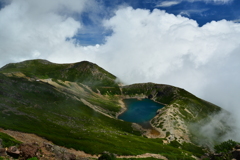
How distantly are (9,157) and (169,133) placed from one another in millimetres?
147960

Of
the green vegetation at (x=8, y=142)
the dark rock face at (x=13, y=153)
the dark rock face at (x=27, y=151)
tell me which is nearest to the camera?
the dark rock face at (x=13, y=153)

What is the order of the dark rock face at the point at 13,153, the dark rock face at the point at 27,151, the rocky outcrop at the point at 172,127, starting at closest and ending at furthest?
the dark rock face at the point at 13,153, the dark rock face at the point at 27,151, the rocky outcrop at the point at 172,127

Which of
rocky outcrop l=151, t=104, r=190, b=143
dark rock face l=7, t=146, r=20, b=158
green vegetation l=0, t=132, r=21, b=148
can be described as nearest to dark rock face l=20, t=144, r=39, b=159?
dark rock face l=7, t=146, r=20, b=158

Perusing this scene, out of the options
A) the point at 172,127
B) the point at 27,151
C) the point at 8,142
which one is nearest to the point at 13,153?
the point at 27,151

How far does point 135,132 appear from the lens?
14775 cm

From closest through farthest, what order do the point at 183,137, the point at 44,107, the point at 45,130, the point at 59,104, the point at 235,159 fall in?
the point at 235,159
the point at 45,130
the point at 44,107
the point at 59,104
the point at 183,137

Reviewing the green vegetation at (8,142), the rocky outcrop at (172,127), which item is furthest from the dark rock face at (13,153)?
the rocky outcrop at (172,127)

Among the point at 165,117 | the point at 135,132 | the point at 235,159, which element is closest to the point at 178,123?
the point at 165,117

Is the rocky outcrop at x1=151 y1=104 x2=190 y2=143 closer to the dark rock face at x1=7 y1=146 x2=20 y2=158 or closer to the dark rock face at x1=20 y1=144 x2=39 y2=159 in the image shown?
the dark rock face at x1=20 y1=144 x2=39 y2=159

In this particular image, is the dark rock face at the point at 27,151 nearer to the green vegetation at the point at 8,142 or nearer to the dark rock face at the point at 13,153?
the dark rock face at the point at 13,153

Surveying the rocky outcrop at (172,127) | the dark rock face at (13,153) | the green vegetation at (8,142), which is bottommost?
the green vegetation at (8,142)

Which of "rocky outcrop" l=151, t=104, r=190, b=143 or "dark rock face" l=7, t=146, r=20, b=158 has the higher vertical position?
"rocky outcrop" l=151, t=104, r=190, b=143

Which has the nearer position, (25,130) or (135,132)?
(25,130)

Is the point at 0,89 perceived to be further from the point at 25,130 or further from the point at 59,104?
the point at 25,130
